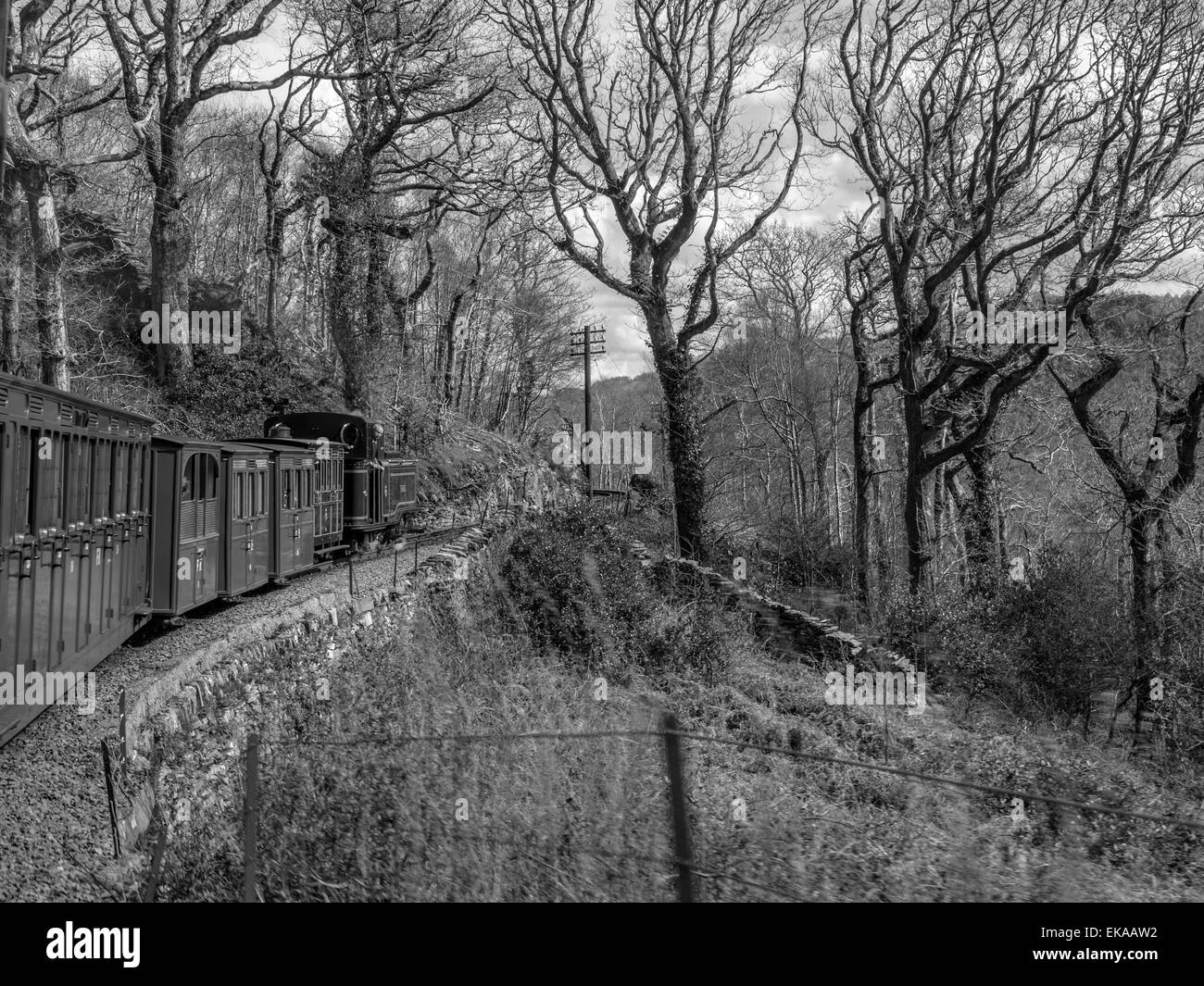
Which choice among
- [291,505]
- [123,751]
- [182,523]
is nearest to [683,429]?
[291,505]

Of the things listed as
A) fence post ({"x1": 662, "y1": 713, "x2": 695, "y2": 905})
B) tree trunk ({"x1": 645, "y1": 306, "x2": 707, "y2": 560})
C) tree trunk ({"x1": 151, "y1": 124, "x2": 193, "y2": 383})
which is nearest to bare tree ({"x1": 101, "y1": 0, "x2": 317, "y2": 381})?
tree trunk ({"x1": 151, "y1": 124, "x2": 193, "y2": 383})

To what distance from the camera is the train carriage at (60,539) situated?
6.40 m

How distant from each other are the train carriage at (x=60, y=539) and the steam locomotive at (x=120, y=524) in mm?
17

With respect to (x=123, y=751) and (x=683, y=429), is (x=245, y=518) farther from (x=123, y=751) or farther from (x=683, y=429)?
(x=683, y=429)

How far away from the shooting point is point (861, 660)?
43.8ft

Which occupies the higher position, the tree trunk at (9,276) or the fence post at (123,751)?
the tree trunk at (9,276)

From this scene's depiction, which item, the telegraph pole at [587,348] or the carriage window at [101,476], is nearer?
the carriage window at [101,476]

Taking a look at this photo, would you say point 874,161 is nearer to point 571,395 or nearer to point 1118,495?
point 1118,495

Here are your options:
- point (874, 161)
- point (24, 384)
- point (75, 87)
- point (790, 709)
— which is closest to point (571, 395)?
point (75, 87)

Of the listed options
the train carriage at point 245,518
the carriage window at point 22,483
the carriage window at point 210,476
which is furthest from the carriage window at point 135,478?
the carriage window at point 22,483

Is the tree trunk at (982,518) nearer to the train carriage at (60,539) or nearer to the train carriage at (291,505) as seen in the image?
the train carriage at (291,505)

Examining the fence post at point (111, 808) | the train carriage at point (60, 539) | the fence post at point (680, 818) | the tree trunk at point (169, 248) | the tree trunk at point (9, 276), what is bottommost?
the fence post at point (111, 808)

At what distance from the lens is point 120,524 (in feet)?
31.0

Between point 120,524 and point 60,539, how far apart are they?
6.73ft
